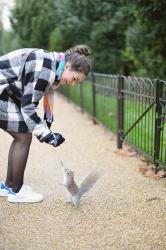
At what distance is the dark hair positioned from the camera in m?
4.16

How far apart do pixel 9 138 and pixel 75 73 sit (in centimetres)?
428

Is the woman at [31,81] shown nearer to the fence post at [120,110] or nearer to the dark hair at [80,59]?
the dark hair at [80,59]

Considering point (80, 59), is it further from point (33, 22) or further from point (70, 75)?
point (33, 22)

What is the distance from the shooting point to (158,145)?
5691 millimetres

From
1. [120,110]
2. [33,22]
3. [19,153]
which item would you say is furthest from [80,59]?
[33,22]

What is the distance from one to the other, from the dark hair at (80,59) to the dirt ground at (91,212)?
4.34 ft

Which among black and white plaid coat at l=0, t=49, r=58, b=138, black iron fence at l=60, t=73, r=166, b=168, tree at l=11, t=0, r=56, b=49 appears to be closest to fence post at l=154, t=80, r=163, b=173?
black iron fence at l=60, t=73, r=166, b=168

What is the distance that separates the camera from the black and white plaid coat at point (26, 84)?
13.5 feet

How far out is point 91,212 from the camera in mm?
4438

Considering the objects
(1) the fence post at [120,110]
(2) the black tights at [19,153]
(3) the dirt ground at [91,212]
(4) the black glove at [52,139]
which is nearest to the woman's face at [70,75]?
(4) the black glove at [52,139]

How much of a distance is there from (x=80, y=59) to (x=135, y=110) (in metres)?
2.79

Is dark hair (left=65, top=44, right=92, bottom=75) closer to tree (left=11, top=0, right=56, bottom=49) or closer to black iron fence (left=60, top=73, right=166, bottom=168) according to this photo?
black iron fence (left=60, top=73, right=166, bottom=168)

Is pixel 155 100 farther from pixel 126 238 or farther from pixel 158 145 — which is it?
pixel 126 238

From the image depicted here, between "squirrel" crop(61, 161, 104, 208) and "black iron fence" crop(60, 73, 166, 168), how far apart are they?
4.15ft
